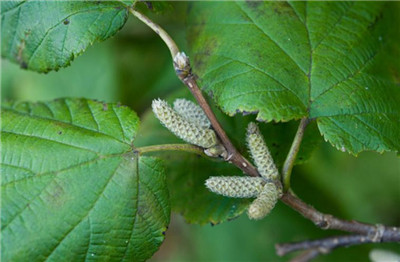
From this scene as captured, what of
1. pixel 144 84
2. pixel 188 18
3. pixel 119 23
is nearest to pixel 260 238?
pixel 144 84

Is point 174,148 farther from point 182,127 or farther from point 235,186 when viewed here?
point 235,186

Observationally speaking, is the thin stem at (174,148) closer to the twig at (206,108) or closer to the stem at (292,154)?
the twig at (206,108)

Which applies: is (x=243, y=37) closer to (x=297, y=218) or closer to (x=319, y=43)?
(x=319, y=43)

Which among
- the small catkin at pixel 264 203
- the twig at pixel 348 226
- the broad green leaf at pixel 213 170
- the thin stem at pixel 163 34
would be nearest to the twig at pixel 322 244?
the twig at pixel 348 226

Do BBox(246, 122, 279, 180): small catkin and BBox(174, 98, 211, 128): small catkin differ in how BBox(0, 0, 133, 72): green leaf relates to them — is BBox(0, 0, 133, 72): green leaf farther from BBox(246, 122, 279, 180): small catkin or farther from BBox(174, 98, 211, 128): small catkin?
BBox(246, 122, 279, 180): small catkin

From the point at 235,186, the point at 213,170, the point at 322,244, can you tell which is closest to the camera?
the point at 235,186

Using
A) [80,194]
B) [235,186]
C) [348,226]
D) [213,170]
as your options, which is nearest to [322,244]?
[348,226]

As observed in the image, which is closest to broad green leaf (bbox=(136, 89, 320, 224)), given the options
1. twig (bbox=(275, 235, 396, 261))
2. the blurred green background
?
twig (bbox=(275, 235, 396, 261))
